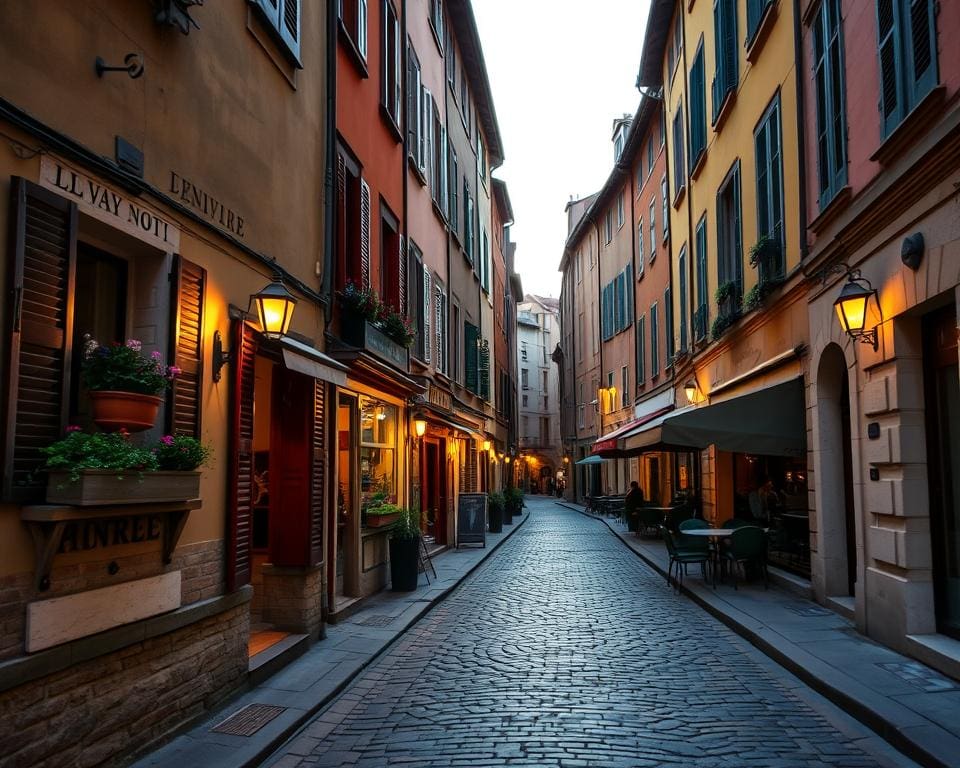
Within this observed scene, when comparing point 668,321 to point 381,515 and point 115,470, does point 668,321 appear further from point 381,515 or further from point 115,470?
point 115,470

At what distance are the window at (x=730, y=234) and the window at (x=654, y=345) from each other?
911cm

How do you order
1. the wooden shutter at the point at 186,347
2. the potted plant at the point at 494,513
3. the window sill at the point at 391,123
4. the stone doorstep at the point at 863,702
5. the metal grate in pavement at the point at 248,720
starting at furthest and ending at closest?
the potted plant at the point at 494,513, the window sill at the point at 391,123, the wooden shutter at the point at 186,347, the metal grate in pavement at the point at 248,720, the stone doorstep at the point at 863,702

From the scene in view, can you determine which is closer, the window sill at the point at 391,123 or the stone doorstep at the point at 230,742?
the stone doorstep at the point at 230,742

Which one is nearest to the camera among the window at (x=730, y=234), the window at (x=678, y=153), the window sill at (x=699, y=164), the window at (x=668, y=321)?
the window at (x=730, y=234)

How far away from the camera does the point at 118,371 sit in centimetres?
480

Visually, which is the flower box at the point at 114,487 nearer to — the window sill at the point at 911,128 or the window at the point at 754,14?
the window sill at the point at 911,128

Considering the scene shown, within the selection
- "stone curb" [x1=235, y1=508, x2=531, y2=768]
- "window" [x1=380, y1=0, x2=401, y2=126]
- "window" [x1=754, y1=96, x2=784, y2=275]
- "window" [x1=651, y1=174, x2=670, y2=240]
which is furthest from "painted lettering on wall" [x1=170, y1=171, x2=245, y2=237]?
"window" [x1=651, y1=174, x2=670, y2=240]

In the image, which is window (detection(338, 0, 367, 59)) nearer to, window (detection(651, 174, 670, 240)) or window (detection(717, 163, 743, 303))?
window (detection(717, 163, 743, 303))

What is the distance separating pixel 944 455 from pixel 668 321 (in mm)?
15514

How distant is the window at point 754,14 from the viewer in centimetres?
1281

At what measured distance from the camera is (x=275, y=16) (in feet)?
26.4

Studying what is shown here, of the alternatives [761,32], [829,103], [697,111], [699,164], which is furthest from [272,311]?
[697,111]

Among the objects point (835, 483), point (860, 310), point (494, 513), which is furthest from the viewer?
point (494, 513)

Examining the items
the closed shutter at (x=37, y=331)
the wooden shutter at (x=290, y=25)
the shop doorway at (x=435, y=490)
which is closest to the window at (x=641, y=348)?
the shop doorway at (x=435, y=490)
